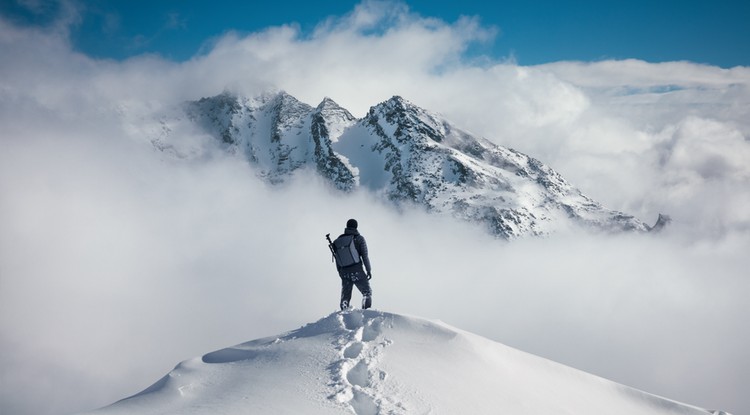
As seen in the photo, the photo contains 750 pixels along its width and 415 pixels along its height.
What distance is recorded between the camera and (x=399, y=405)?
30.7 ft

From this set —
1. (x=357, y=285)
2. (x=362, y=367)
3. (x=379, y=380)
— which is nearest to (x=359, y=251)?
(x=357, y=285)

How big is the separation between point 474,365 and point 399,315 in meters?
2.28

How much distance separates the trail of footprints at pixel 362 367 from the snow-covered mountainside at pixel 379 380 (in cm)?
2

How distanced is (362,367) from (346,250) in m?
6.28

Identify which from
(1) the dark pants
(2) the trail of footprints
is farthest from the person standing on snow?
(2) the trail of footprints

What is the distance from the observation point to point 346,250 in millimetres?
16609

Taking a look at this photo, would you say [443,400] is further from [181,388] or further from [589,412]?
[181,388]

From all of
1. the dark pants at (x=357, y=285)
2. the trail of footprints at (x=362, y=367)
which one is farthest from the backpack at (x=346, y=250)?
the trail of footprints at (x=362, y=367)

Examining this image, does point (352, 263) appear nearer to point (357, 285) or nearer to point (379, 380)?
point (357, 285)

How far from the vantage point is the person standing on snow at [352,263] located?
16.5m

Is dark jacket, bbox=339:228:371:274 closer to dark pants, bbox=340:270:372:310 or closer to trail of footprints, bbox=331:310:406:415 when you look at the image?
dark pants, bbox=340:270:372:310

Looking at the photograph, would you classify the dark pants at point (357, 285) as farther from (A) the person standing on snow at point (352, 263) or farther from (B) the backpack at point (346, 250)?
(B) the backpack at point (346, 250)

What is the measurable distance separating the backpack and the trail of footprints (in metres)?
3.40

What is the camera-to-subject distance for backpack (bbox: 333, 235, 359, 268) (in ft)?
54.2
